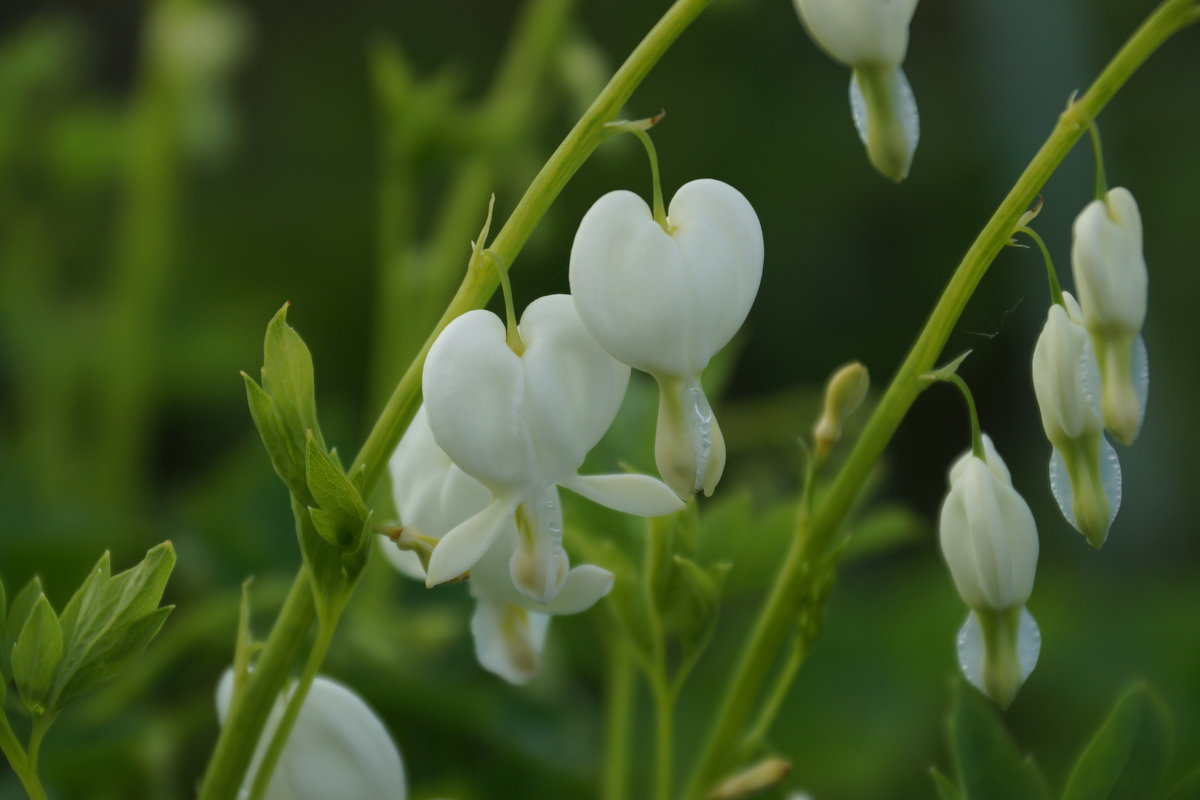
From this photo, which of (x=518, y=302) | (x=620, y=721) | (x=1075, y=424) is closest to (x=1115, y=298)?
(x=1075, y=424)

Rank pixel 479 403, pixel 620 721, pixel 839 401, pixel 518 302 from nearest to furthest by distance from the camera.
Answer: pixel 479 403 < pixel 839 401 < pixel 620 721 < pixel 518 302

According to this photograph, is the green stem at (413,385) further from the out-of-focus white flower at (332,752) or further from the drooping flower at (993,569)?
the drooping flower at (993,569)

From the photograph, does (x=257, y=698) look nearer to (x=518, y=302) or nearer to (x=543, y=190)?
(x=543, y=190)

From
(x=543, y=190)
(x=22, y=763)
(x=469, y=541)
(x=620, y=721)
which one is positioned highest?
(x=543, y=190)

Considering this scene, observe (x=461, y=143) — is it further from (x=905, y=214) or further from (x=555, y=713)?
(x=905, y=214)

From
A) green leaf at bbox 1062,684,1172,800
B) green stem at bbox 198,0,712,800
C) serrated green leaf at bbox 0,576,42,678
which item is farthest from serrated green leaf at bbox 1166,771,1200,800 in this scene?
serrated green leaf at bbox 0,576,42,678

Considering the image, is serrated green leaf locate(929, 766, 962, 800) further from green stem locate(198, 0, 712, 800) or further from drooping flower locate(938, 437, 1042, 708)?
green stem locate(198, 0, 712, 800)

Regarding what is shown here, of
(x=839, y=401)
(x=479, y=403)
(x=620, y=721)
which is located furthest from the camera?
(x=620, y=721)

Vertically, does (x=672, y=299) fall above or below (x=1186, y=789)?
above

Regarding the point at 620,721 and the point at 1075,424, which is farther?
the point at 620,721
